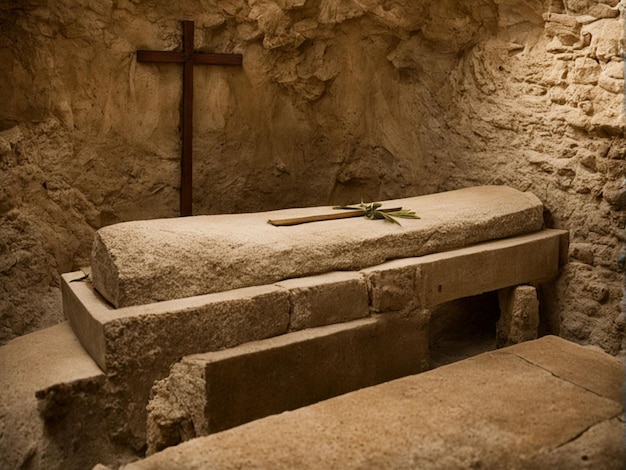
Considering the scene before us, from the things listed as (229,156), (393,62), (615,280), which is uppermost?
(393,62)

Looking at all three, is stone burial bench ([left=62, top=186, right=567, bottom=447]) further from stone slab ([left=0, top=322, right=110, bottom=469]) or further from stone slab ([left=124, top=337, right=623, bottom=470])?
stone slab ([left=124, top=337, right=623, bottom=470])

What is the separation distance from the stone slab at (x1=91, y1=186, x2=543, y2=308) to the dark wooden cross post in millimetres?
1215

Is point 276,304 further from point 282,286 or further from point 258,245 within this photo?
point 258,245

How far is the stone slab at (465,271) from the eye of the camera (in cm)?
377

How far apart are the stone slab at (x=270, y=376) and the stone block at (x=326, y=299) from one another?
6 centimetres

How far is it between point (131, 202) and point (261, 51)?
5.10 feet

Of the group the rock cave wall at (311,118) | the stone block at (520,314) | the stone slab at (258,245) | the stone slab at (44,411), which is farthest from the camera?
the rock cave wall at (311,118)

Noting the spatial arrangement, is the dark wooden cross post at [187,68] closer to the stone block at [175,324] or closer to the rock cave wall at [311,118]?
the rock cave wall at [311,118]

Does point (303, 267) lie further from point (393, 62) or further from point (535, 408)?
point (393, 62)

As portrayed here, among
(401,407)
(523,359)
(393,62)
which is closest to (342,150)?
(393,62)

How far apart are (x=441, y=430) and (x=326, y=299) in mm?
1057

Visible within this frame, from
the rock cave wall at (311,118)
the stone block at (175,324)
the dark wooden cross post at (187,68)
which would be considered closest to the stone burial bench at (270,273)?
the stone block at (175,324)

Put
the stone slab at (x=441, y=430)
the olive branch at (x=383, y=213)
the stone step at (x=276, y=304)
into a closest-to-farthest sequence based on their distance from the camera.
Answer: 1. the stone slab at (x=441, y=430)
2. the stone step at (x=276, y=304)
3. the olive branch at (x=383, y=213)

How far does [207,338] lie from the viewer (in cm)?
324
